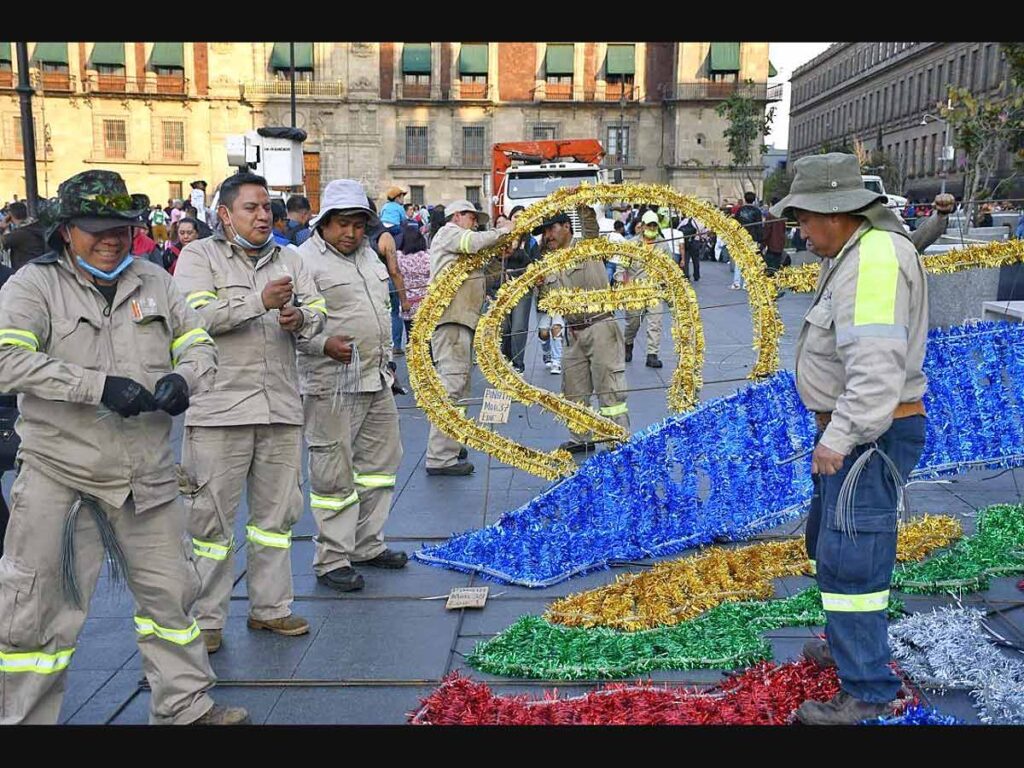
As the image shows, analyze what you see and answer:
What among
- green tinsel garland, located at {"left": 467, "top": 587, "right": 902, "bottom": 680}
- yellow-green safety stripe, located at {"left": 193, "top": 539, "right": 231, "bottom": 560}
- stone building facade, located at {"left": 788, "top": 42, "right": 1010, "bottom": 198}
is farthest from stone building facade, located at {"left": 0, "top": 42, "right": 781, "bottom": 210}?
green tinsel garland, located at {"left": 467, "top": 587, "right": 902, "bottom": 680}

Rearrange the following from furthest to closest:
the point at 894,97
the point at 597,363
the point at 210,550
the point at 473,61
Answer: the point at 894,97 < the point at 473,61 < the point at 597,363 < the point at 210,550

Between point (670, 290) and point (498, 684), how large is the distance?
277 cm

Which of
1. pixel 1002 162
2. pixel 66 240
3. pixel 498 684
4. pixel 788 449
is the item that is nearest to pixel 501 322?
pixel 788 449

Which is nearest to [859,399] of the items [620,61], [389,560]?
[389,560]

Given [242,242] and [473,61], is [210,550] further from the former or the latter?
[473,61]

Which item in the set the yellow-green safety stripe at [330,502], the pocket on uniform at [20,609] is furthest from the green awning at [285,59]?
the pocket on uniform at [20,609]

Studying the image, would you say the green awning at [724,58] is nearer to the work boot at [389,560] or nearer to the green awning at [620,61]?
the green awning at [620,61]

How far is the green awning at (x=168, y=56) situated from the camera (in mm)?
55438

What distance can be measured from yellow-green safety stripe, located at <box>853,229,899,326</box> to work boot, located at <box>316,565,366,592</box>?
3.11 meters

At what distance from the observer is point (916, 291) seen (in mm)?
3611

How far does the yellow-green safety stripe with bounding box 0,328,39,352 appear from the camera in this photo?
136 inches

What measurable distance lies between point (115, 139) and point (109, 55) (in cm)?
460

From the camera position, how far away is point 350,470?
552cm

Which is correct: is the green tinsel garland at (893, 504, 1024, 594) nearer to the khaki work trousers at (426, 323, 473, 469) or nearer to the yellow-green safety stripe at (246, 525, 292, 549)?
the yellow-green safety stripe at (246, 525, 292, 549)
